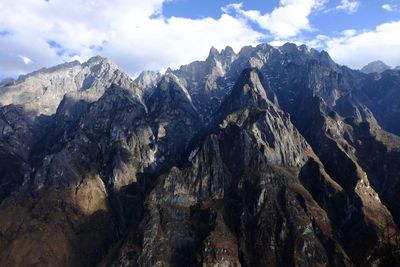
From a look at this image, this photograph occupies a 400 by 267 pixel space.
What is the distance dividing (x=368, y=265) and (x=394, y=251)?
11.0m

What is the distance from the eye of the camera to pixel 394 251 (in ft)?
286

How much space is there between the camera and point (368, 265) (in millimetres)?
96938

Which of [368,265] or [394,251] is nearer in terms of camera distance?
[394,251]
